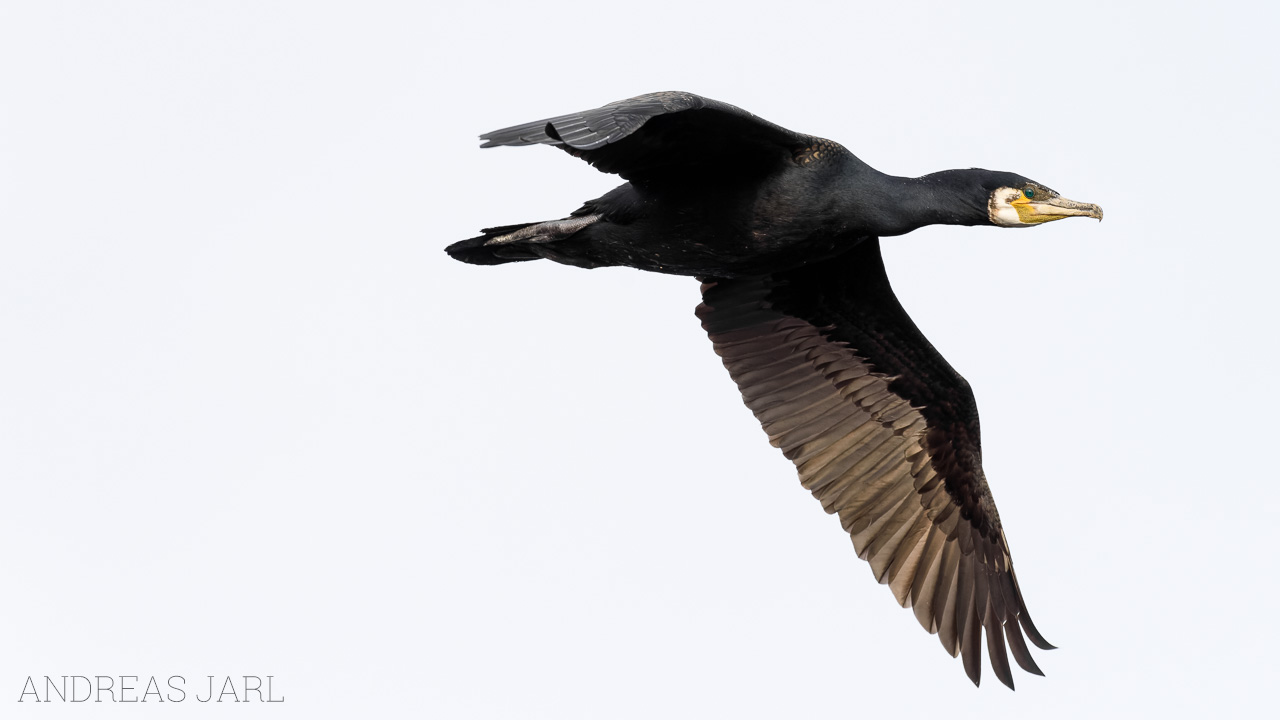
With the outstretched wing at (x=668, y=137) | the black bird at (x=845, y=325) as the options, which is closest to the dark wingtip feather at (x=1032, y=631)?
the black bird at (x=845, y=325)

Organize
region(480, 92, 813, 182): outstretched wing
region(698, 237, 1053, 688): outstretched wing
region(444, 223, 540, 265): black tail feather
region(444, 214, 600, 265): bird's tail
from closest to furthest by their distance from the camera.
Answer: region(480, 92, 813, 182): outstretched wing < region(444, 214, 600, 265): bird's tail < region(444, 223, 540, 265): black tail feather < region(698, 237, 1053, 688): outstretched wing

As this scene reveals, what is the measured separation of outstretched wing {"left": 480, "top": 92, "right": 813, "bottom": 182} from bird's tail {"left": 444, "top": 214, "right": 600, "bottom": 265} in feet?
2.14

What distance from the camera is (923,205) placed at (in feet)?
32.9

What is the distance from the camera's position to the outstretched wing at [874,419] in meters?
12.1

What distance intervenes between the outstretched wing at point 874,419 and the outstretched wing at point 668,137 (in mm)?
2220

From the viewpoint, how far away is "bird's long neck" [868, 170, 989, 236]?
1002cm

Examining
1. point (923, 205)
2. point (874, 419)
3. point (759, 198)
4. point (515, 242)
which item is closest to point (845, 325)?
point (874, 419)

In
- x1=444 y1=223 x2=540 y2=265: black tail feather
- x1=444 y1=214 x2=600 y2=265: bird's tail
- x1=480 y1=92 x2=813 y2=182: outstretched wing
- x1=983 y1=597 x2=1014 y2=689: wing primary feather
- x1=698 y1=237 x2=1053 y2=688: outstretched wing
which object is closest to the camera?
x1=480 y1=92 x2=813 y2=182: outstretched wing

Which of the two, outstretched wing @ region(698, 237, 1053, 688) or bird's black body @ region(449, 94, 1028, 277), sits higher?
bird's black body @ region(449, 94, 1028, 277)

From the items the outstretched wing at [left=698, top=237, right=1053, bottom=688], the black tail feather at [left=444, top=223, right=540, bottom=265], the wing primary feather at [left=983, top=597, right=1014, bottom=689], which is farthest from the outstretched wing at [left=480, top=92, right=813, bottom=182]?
the wing primary feather at [left=983, top=597, right=1014, bottom=689]

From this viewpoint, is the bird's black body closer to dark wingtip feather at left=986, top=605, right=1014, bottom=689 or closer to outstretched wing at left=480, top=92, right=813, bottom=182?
outstretched wing at left=480, top=92, right=813, bottom=182

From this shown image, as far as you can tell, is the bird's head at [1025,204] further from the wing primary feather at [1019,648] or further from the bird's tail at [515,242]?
the wing primary feather at [1019,648]

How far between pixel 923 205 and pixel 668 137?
1.74 m

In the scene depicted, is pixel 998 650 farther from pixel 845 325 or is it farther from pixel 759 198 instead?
pixel 759 198
